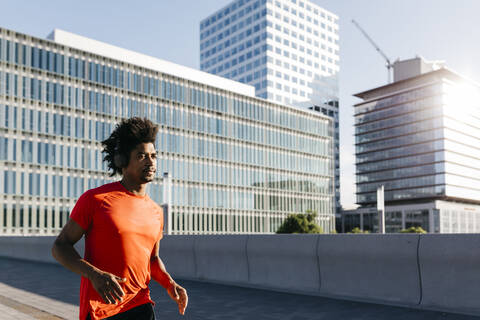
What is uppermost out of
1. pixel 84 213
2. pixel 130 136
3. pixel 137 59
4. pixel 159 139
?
pixel 137 59

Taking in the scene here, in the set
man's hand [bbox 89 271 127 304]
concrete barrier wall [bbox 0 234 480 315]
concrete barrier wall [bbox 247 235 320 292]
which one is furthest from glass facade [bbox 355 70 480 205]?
man's hand [bbox 89 271 127 304]

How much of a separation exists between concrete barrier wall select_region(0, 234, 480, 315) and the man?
6002mm

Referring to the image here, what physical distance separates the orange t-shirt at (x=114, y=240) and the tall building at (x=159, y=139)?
1742 inches

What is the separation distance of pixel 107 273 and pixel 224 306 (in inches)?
243

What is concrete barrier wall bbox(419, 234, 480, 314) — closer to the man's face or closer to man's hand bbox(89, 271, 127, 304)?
the man's face

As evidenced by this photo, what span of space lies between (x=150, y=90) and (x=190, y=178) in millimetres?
12510

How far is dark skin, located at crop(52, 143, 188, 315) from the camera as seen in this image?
8.63 feet

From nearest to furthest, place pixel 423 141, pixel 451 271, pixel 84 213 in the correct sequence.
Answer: pixel 84 213 < pixel 451 271 < pixel 423 141

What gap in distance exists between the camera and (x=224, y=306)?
8.57 meters

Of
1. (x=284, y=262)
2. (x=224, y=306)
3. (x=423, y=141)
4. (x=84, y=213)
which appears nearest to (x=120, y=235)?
(x=84, y=213)

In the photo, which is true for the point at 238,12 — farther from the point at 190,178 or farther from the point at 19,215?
the point at 19,215

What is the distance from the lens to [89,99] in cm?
6309

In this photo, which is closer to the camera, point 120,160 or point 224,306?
point 120,160

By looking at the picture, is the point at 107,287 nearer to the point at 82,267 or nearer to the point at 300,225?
the point at 82,267
